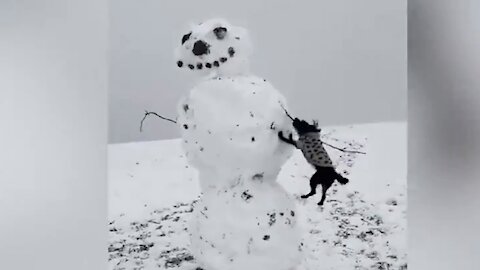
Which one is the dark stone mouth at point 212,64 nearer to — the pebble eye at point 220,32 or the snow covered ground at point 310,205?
the pebble eye at point 220,32

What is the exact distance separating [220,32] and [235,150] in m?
0.24

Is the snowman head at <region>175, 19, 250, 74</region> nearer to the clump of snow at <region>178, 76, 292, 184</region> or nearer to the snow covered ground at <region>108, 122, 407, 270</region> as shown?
the clump of snow at <region>178, 76, 292, 184</region>

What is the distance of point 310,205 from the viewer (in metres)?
1.37

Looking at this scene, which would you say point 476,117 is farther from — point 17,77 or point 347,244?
point 347,244

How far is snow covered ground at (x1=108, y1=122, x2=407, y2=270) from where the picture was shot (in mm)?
1162

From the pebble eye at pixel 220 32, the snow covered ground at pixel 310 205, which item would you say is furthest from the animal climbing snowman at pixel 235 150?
the snow covered ground at pixel 310 205

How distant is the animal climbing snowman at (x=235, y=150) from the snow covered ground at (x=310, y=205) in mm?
119

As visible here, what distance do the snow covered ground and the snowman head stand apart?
28cm

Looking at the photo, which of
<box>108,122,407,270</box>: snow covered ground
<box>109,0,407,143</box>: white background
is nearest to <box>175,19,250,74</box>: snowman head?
<box>109,0,407,143</box>: white background

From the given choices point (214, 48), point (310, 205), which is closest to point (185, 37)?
point (214, 48)

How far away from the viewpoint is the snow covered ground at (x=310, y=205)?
1.16 meters

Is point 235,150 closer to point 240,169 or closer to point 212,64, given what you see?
point 240,169

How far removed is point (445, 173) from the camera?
12.3 inches

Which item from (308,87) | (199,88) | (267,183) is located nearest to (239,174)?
(267,183)
